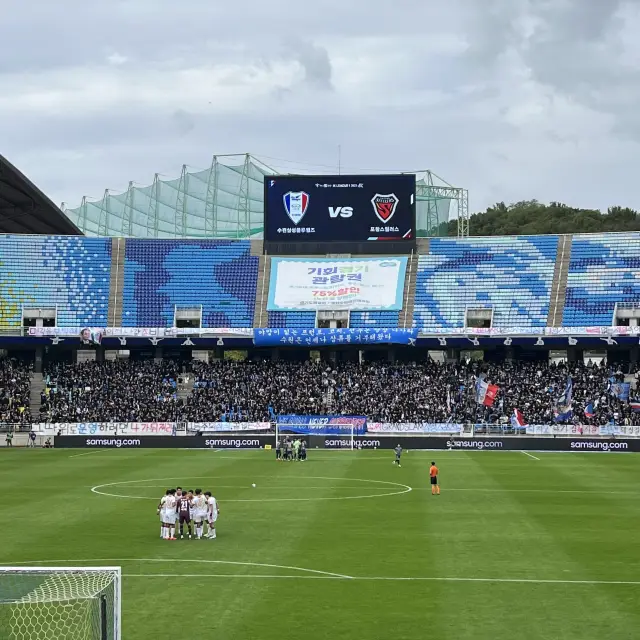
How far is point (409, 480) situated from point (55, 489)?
15.6 m

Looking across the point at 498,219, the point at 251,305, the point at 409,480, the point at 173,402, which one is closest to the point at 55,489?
the point at 409,480

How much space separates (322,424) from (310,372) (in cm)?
906

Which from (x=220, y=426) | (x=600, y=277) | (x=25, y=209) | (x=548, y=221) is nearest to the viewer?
(x=220, y=426)

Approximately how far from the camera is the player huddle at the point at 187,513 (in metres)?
31.2

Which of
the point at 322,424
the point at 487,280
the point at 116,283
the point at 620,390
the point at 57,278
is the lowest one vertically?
the point at 322,424

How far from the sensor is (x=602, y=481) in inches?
1950

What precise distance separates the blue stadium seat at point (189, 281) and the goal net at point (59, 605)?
6711 cm

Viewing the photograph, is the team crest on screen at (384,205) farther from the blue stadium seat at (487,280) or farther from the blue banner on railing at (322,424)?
the blue banner on railing at (322,424)

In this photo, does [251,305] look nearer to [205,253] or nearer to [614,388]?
[205,253]

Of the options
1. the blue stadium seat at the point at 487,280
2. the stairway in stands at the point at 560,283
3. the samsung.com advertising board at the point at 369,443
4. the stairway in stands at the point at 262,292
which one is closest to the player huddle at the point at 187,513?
the samsung.com advertising board at the point at 369,443

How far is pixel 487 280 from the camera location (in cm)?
8988

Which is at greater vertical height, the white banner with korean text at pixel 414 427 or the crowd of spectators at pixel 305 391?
the crowd of spectators at pixel 305 391

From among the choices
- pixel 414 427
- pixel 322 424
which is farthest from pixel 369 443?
pixel 322 424

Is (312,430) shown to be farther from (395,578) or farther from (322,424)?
(395,578)
